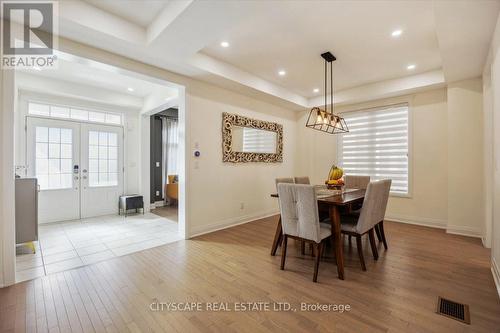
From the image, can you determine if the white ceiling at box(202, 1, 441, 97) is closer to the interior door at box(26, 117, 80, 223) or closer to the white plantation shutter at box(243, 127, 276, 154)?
the white plantation shutter at box(243, 127, 276, 154)

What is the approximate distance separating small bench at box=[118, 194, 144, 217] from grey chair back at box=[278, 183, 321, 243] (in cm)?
412

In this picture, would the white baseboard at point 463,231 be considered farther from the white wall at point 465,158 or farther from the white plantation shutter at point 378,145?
the white plantation shutter at point 378,145

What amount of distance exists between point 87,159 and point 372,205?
5580 millimetres

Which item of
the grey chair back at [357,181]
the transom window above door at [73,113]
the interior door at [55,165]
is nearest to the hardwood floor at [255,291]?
the grey chair back at [357,181]

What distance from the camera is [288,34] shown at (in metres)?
2.88

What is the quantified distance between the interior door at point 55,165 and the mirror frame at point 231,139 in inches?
Answer: 130

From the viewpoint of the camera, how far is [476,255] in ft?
9.48

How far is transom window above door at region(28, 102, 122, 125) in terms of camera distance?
14.7 feet

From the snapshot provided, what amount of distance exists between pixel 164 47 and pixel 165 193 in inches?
185

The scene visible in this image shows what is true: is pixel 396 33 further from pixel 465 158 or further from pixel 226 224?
pixel 226 224

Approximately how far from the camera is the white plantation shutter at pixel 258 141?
4.68m

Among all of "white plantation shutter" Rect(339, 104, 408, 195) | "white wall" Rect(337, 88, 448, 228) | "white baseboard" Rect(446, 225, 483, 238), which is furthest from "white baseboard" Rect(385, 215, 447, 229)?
"white plantation shutter" Rect(339, 104, 408, 195)

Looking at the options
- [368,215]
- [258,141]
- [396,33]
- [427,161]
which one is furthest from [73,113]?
[427,161]

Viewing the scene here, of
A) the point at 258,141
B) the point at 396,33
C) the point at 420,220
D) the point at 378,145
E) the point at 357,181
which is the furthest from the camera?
the point at 258,141
